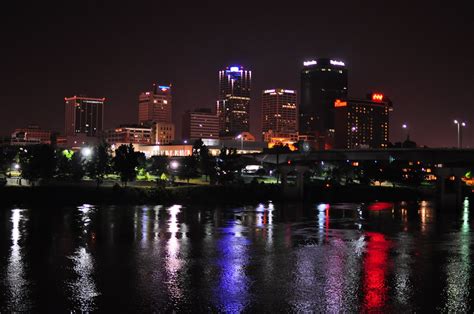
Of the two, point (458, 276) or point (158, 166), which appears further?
point (158, 166)

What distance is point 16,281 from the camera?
25.7m

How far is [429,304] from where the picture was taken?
22781mm

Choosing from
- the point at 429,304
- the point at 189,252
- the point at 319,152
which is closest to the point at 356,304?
the point at 429,304

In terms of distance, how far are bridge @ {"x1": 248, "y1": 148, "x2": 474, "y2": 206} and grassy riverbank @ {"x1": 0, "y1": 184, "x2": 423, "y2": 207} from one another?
5310 millimetres

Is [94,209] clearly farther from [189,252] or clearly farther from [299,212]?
[189,252]

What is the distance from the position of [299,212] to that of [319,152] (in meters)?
41.1

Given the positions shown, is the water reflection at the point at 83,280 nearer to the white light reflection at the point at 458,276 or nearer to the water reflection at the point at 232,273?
the water reflection at the point at 232,273

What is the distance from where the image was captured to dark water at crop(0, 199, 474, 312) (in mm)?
22750

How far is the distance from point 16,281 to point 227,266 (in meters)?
10.5

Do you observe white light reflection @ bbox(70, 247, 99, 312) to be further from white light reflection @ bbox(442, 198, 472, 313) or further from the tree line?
the tree line

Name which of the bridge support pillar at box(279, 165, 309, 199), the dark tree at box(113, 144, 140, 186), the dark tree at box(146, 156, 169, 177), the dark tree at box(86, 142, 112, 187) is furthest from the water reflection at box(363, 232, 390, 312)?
the dark tree at box(146, 156, 169, 177)

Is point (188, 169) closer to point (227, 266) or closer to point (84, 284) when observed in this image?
point (227, 266)

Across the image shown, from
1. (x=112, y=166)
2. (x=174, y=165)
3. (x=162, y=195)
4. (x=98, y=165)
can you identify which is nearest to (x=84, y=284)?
(x=162, y=195)

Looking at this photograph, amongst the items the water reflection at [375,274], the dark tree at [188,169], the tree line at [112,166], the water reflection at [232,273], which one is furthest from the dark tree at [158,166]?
the water reflection at [375,274]
